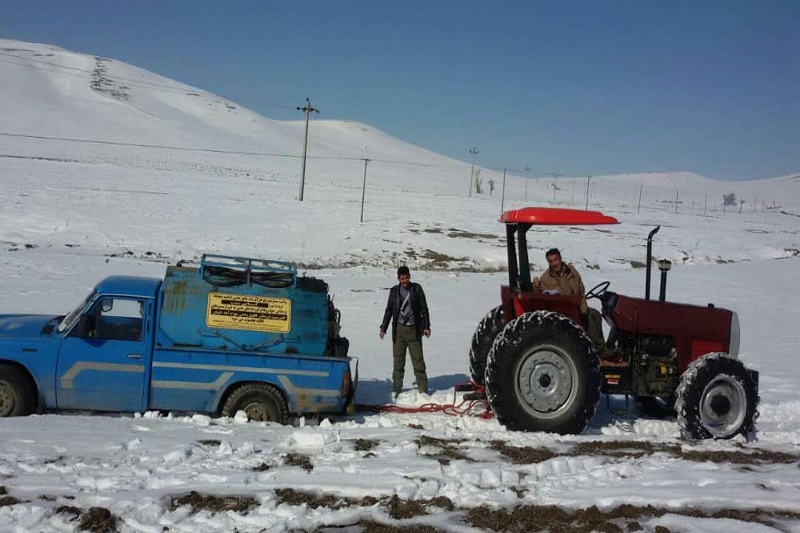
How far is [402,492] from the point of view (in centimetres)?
505

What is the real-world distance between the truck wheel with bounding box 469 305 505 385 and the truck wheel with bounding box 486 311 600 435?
1.35 m

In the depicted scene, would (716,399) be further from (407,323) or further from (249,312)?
(249,312)

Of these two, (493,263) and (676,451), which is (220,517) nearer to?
(676,451)

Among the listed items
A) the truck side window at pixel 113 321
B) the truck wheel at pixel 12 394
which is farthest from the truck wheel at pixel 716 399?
the truck wheel at pixel 12 394

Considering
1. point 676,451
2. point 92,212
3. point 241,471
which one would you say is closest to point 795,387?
point 676,451

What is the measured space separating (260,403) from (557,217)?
3.71 meters

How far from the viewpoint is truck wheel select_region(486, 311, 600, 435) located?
683cm

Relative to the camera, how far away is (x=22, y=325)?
23.4 ft

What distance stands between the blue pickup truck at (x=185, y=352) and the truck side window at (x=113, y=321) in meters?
0.01

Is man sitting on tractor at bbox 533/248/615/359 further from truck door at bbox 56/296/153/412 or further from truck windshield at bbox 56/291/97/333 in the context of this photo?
truck windshield at bbox 56/291/97/333

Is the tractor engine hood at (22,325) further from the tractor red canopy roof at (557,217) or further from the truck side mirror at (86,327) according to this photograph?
the tractor red canopy roof at (557,217)

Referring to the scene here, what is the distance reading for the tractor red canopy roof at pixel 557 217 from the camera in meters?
6.92

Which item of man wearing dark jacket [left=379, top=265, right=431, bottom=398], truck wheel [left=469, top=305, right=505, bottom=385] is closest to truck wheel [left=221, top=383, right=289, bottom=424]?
man wearing dark jacket [left=379, top=265, right=431, bottom=398]

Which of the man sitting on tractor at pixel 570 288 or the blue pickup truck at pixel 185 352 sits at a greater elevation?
the man sitting on tractor at pixel 570 288
